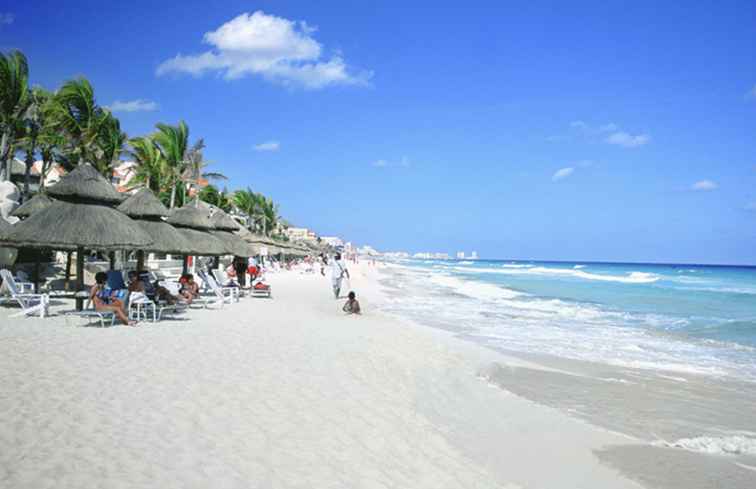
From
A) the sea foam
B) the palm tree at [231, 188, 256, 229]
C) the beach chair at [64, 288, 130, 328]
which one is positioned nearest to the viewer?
the sea foam

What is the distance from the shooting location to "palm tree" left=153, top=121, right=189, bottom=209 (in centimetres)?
2961

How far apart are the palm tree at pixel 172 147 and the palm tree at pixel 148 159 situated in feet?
0.94

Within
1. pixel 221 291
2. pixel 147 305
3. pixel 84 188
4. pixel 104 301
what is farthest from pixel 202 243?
pixel 104 301

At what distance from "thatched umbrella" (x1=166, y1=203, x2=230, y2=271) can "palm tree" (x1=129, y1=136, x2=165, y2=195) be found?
1643cm

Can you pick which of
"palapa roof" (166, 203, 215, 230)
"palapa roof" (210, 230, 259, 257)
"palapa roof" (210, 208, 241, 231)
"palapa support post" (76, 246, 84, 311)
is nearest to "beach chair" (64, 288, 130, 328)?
"palapa support post" (76, 246, 84, 311)

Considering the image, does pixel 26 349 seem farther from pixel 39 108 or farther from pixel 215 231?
pixel 39 108

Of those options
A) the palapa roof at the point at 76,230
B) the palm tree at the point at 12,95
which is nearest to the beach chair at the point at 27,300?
the palapa roof at the point at 76,230

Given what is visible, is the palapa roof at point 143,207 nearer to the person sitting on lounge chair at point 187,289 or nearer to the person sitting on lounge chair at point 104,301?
the person sitting on lounge chair at point 187,289

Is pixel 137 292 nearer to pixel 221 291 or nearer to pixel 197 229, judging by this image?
pixel 221 291

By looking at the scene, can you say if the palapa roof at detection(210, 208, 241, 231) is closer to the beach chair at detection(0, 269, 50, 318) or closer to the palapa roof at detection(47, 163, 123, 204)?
the palapa roof at detection(47, 163, 123, 204)

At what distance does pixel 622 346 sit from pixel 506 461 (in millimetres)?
7973

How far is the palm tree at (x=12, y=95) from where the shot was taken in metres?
21.2

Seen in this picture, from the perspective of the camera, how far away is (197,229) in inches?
590

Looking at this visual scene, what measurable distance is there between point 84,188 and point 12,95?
16.2m
